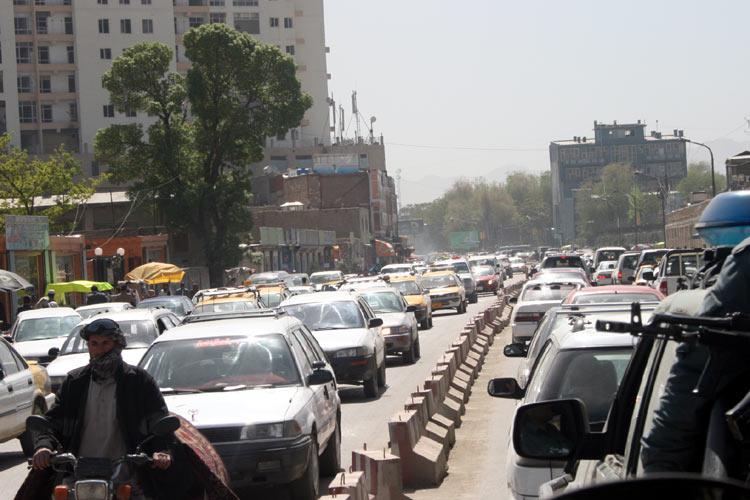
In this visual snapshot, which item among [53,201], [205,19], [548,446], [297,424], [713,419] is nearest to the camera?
[713,419]

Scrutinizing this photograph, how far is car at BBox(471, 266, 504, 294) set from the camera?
2601 inches

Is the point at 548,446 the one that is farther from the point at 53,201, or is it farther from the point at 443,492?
the point at 53,201

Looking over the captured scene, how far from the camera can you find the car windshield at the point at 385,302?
28406mm

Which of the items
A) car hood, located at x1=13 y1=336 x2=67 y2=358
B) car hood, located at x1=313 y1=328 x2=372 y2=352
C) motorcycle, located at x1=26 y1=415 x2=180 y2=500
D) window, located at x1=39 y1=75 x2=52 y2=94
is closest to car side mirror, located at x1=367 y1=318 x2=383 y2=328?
car hood, located at x1=313 y1=328 x2=372 y2=352

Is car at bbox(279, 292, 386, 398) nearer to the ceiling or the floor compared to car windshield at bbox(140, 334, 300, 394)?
nearer to the floor

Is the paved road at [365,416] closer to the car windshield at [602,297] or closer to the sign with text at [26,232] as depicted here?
the car windshield at [602,297]

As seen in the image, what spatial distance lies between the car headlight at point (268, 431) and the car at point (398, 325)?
15822mm

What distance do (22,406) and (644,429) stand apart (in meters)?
12.3

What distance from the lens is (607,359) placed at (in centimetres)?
789

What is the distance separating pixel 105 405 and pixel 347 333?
13.3 metres

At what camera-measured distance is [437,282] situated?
4956 centimetres

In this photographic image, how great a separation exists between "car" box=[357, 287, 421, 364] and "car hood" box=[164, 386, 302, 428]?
49.9 feet

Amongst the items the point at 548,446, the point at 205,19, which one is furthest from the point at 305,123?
the point at 548,446

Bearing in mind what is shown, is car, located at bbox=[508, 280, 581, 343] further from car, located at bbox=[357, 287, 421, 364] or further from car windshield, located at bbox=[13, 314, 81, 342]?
car windshield, located at bbox=[13, 314, 81, 342]
